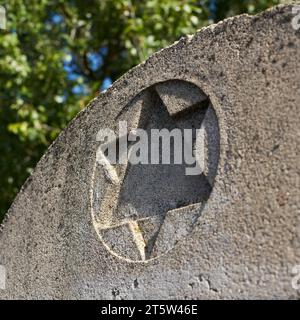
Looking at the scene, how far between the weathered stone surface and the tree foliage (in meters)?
3.22

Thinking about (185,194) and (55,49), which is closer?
(185,194)

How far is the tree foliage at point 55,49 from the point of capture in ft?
20.9

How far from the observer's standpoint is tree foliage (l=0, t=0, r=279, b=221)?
6383 mm

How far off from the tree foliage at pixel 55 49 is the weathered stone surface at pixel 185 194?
3.22 metres

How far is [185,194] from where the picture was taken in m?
2.52

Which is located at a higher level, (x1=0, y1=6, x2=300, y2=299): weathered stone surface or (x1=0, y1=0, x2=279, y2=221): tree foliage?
(x1=0, y1=0, x2=279, y2=221): tree foliage

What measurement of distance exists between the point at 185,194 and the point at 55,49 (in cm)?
489

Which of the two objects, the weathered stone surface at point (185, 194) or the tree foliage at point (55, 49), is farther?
the tree foliage at point (55, 49)

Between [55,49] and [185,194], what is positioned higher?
[55,49]

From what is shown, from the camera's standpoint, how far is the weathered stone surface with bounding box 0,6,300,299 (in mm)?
2143

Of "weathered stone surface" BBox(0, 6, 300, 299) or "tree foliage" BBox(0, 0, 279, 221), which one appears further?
"tree foliage" BBox(0, 0, 279, 221)

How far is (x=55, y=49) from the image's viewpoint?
7121mm
